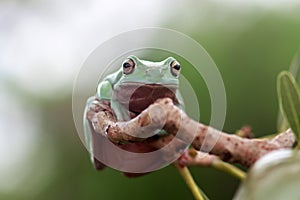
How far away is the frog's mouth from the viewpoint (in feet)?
1.80

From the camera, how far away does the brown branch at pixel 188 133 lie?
429 mm

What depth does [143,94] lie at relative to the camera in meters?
0.55

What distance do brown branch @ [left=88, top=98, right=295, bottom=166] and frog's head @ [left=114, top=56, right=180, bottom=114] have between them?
0.08 meters

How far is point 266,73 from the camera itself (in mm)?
2500

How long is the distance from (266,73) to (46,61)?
1111mm

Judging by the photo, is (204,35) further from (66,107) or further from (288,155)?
(288,155)

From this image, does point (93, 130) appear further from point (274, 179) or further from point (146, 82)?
point (274, 179)

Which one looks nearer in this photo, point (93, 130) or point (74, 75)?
point (93, 130)

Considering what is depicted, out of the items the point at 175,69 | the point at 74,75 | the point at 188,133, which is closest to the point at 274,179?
the point at 188,133

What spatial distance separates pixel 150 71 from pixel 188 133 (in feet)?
0.49

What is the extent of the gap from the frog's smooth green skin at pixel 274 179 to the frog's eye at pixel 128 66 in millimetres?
195

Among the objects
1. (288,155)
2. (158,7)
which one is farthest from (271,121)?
(288,155)

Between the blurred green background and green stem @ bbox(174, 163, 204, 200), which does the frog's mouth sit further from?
the blurred green background

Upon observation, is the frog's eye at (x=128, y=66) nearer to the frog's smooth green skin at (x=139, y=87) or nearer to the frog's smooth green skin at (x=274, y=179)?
the frog's smooth green skin at (x=139, y=87)
